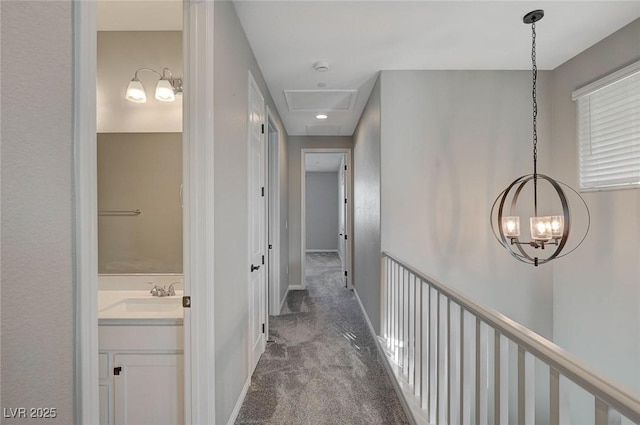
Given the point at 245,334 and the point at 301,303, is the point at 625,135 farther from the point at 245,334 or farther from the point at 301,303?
the point at 301,303

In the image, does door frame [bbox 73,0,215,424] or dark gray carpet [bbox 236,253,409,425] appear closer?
door frame [bbox 73,0,215,424]

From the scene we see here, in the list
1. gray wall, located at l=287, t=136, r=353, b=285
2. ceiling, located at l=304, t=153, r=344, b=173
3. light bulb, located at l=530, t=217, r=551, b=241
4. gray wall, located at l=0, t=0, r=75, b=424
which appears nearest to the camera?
gray wall, located at l=0, t=0, r=75, b=424

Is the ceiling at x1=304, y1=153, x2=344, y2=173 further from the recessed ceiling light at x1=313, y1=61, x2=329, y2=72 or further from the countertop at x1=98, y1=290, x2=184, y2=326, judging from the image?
the countertop at x1=98, y1=290, x2=184, y2=326

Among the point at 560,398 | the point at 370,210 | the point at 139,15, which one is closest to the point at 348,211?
the point at 370,210

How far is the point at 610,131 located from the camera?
228cm

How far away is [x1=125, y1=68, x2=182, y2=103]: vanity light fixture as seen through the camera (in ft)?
6.13

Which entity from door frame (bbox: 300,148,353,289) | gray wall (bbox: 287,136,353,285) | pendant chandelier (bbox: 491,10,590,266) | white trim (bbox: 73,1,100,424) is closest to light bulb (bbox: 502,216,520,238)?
pendant chandelier (bbox: 491,10,590,266)

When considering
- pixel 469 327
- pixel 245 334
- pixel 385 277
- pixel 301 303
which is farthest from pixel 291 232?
pixel 469 327

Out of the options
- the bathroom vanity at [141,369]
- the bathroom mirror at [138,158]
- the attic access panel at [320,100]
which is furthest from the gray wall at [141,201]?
the attic access panel at [320,100]

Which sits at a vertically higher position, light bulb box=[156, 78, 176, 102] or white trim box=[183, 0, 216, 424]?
light bulb box=[156, 78, 176, 102]

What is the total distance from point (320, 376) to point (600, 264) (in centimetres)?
239

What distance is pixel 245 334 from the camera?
2.14m

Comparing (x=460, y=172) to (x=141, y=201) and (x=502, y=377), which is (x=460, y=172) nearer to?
(x=502, y=377)

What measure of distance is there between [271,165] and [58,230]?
3.31 meters
